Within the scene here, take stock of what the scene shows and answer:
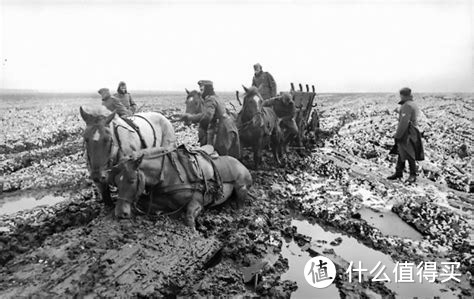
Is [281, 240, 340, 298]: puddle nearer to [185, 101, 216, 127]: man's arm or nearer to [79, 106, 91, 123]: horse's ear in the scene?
[185, 101, 216, 127]: man's arm

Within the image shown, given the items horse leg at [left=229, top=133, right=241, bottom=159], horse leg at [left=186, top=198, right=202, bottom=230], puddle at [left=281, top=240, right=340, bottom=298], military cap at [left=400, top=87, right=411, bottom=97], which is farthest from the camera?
military cap at [left=400, top=87, right=411, bottom=97]

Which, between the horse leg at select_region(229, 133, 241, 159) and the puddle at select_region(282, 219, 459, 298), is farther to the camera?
the horse leg at select_region(229, 133, 241, 159)

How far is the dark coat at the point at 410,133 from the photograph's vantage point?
7344mm

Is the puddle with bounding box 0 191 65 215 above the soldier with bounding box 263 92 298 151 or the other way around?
the other way around

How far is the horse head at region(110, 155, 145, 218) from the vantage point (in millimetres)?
3801

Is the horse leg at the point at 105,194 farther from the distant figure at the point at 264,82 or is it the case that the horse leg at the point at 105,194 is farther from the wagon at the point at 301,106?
the wagon at the point at 301,106

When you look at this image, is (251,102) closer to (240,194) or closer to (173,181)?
(240,194)

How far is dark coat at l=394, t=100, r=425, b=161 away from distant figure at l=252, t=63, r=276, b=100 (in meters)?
3.78

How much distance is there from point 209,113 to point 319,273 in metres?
3.45

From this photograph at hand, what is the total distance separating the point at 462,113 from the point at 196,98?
1906 cm

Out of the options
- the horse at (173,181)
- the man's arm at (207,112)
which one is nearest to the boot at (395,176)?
the man's arm at (207,112)

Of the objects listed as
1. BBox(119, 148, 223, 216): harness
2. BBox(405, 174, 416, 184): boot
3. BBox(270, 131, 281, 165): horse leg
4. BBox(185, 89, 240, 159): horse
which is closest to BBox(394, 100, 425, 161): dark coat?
BBox(405, 174, 416, 184): boot

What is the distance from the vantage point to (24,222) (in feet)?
17.5

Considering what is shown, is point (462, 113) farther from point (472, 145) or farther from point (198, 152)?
point (198, 152)
